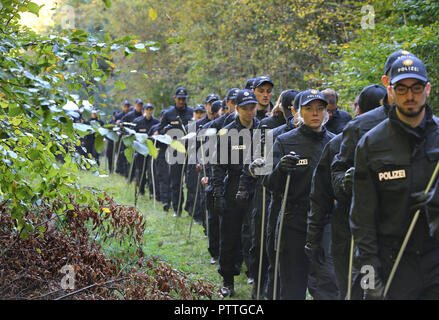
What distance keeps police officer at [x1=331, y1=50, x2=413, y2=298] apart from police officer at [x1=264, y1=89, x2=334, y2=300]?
1.73 ft

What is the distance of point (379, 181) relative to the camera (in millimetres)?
4590

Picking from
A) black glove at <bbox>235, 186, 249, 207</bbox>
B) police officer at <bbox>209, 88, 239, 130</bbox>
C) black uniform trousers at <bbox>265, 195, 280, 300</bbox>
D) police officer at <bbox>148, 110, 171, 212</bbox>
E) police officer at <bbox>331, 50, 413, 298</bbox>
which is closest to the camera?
police officer at <bbox>331, 50, 413, 298</bbox>

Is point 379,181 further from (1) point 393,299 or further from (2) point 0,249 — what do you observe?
(2) point 0,249

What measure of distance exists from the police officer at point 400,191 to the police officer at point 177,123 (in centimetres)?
1015

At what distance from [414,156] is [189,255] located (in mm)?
6699

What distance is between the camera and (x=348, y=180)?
5363 millimetres

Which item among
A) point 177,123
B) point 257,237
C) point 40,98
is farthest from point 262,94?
point 177,123

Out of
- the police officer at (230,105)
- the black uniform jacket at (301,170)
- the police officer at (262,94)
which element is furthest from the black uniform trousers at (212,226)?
the black uniform jacket at (301,170)

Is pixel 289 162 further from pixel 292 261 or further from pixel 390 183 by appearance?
pixel 390 183

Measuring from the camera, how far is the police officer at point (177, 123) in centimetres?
1516

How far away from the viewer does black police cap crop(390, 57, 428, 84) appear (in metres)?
4.46

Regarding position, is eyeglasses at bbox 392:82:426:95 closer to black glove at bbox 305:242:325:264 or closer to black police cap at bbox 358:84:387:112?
black police cap at bbox 358:84:387:112

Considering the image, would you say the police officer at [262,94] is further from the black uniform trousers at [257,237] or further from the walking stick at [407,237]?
the walking stick at [407,237]

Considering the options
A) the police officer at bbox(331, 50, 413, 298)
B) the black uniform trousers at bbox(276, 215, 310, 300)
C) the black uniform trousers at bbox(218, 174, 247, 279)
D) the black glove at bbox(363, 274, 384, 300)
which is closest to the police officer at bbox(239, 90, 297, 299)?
the black uniform trousers at bbox(218, 174, 247, 279)
